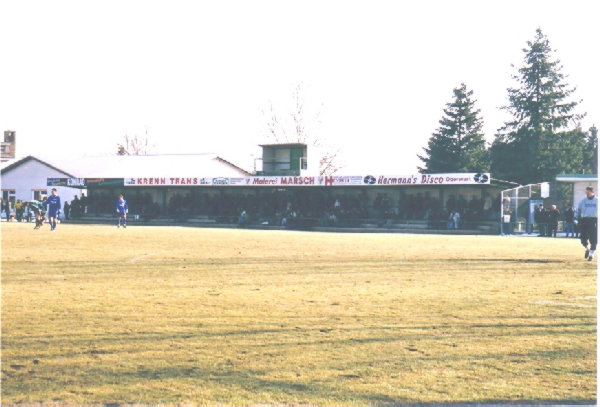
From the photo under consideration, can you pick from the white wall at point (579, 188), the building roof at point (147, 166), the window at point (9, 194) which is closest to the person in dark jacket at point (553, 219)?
the white wall at point (579, 188)

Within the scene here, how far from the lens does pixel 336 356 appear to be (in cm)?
651

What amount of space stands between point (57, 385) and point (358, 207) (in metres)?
41.1

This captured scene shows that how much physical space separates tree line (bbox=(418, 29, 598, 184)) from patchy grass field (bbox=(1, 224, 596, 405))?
174ft

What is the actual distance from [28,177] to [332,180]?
1478 inches

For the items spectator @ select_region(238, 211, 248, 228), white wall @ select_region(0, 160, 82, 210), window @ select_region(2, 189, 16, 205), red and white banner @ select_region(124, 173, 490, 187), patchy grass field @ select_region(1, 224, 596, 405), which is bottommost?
patchy grass field @ select_region(1, 224, 596, 405)

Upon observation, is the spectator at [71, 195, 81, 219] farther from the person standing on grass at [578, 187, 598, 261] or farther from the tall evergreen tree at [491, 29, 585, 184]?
the person standing on grass at [578, 187, 598, 261]

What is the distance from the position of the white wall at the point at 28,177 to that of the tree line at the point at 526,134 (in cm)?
3863

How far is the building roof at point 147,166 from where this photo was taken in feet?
230

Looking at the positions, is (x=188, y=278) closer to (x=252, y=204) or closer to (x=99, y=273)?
(x=99, y=273)

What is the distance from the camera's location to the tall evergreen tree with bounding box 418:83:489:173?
7219cm

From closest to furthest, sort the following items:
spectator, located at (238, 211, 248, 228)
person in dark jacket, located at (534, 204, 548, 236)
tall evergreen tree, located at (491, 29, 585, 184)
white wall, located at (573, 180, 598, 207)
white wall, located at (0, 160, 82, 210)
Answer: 1. person in dark jacket, located at (534, 204, 548, 236)
2. white wall, located at (573, 180, 598, 207)
3. spectator, located at (238, 211, 248, 228)
4. tall evergreen tree, located at (491, 29, 585, 184)
5. white wall, located at (0, 160, 82, 210)

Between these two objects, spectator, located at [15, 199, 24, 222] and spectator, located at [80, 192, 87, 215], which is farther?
spectator, located at [80, 192, 87, 215]

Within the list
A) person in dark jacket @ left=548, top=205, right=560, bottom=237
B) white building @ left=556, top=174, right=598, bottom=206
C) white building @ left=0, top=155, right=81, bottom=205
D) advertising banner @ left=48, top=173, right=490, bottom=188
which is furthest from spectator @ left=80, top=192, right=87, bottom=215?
person in dark jacket @ left=548, top=205, right=560, bottom=237

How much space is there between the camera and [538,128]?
215 feet
